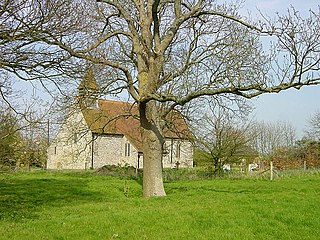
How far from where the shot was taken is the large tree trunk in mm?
17391

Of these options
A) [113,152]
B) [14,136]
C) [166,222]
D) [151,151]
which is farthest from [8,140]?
[113,152]

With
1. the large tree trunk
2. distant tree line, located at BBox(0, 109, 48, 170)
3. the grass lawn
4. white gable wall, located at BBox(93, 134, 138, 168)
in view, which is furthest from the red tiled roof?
white gable wall, located at BBox(93, 134, 138, 168)

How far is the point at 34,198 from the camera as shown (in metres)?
17.1

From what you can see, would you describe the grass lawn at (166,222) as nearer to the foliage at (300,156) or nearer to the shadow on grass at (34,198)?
the shadow on grass at (34,198)

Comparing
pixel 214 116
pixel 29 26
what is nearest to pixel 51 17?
pixel 29 26

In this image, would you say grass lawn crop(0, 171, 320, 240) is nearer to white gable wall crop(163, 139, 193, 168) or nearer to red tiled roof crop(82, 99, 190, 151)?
red tiled roof crop(82, 99, 190, 151)

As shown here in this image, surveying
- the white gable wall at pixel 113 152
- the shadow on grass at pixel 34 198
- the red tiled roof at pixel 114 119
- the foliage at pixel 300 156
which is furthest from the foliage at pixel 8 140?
the white gable wall at pixel 113 152

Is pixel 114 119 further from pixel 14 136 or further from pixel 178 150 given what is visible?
pixel 178 150

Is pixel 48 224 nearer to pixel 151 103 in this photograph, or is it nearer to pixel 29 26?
pixel 29 26

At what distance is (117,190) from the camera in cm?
2080

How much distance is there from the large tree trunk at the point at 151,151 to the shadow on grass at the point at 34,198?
217 centimetres

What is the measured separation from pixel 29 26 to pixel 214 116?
75.4ft

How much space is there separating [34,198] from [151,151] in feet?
15.9

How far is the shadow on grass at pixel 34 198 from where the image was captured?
12.7 metres
